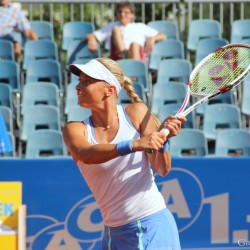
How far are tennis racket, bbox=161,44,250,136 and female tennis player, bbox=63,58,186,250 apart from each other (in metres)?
0.58

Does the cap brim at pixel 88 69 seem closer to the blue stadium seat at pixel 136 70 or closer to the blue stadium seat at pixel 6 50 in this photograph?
the blue stadium seat at pixel 136 70

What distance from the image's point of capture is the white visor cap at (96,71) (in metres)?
3.95

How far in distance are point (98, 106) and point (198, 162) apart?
2867 mm

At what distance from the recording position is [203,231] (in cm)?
682

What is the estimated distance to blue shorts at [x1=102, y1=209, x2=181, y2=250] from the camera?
3963mm

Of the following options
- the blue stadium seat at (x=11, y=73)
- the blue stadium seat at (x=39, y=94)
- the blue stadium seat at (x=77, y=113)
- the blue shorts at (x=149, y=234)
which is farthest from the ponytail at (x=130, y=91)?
the blue stadium seat at (x=11, y=73)

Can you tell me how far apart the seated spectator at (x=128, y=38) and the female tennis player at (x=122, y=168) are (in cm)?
627

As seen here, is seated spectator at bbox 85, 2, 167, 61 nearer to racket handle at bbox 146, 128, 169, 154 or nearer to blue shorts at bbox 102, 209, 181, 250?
blue shorts at bbox 102, 209, 181, 250

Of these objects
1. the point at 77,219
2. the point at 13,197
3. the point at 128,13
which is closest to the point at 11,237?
the point at 13,197

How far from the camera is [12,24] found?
10.7 m

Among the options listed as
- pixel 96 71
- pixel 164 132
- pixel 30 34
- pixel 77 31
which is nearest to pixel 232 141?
pixel 77 31

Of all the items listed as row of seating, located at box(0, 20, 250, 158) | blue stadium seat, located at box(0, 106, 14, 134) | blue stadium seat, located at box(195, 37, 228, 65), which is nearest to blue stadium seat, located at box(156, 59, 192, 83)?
row of seating, located at box(0, 20, 250, 158)

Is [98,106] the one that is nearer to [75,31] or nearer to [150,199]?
[150,199]

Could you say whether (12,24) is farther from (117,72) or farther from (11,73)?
(117,72)
